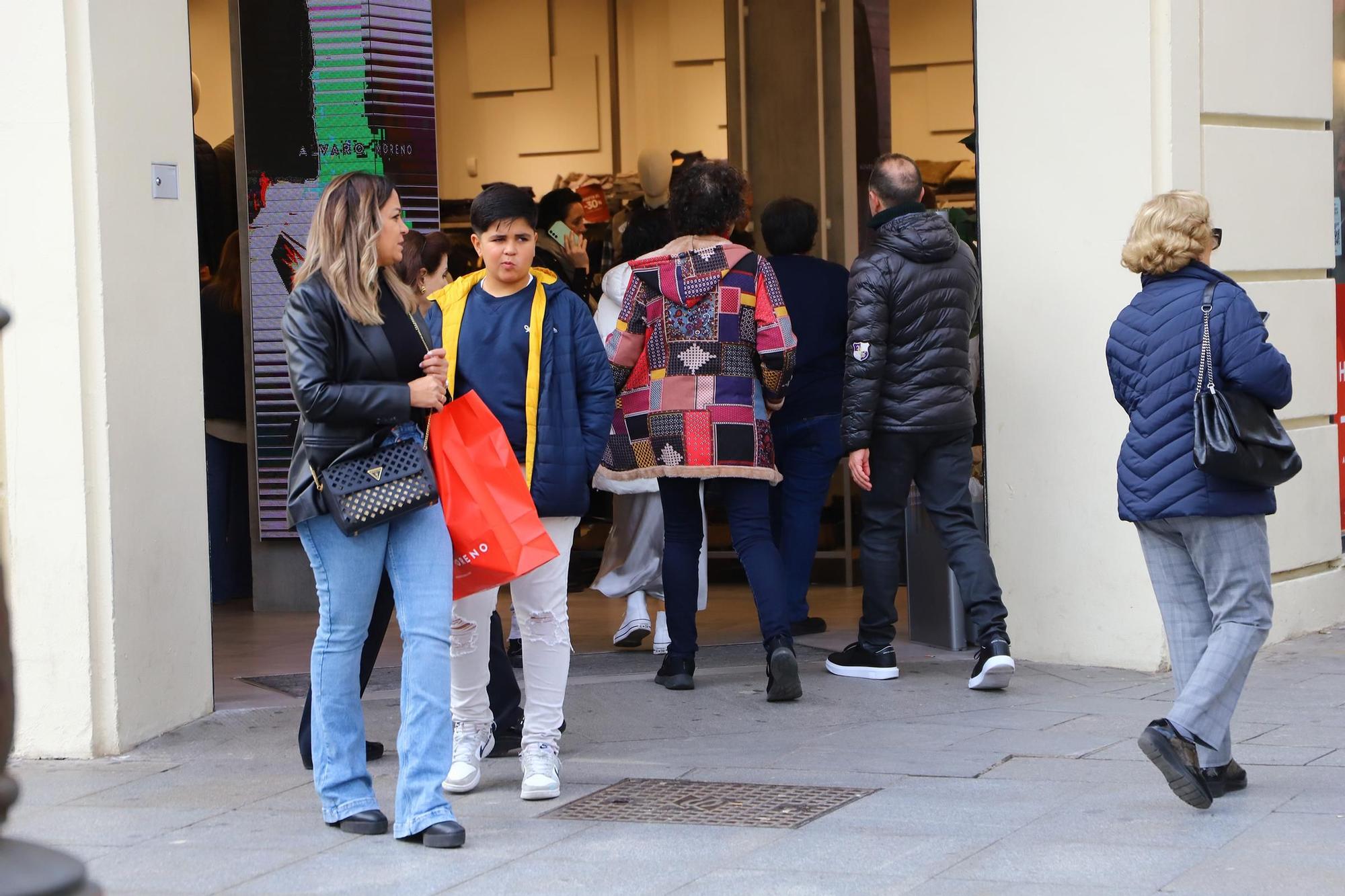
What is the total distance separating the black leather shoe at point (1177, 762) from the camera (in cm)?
495

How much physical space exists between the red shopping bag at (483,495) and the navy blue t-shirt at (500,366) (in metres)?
0.41

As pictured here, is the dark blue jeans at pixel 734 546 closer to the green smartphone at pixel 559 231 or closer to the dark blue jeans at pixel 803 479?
the dark blue jeans at pixel 803 479

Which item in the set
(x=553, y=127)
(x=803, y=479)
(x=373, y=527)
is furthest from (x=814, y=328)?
(x=553, y=127)

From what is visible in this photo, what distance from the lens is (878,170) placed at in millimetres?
7215

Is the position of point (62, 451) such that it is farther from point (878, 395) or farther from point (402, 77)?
point (402, 77)

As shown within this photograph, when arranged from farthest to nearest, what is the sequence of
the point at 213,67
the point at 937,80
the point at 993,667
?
1. the point at 937,80
2. the point at 213,67
3. the point at 993,667

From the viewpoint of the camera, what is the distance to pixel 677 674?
280 inches

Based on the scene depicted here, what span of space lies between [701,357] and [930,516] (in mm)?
1207

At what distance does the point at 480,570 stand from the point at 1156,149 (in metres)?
3.44

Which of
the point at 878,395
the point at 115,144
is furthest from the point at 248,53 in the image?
the point at 878,395

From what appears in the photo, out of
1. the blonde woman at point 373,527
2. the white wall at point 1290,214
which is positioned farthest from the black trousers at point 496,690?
the white wall at point 1290,214

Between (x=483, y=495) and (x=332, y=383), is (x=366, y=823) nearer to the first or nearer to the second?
(x=483, y=495)

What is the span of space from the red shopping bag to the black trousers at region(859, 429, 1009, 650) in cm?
233

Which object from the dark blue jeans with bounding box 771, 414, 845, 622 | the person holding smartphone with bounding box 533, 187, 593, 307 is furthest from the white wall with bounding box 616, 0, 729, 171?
the dark blue jeans with bounding box 771, 414, 845, 622
